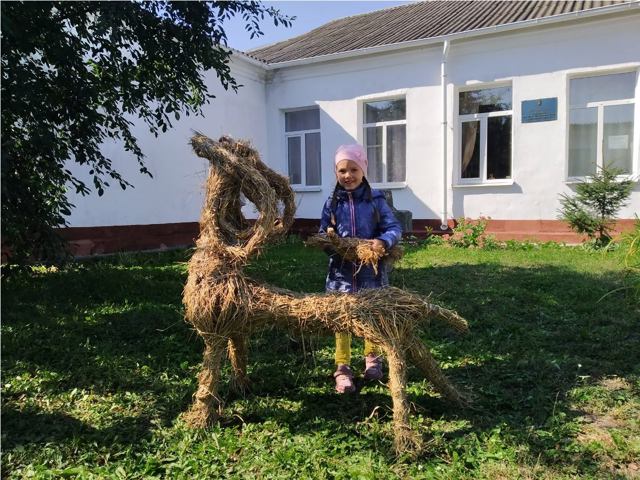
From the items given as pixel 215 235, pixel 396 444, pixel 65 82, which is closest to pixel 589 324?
pixel 396 444

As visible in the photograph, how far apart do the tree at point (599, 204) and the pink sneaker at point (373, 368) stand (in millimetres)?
6975

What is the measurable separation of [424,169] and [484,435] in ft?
28.9

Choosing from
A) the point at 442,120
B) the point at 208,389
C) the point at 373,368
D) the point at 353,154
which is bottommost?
the point at 373,368

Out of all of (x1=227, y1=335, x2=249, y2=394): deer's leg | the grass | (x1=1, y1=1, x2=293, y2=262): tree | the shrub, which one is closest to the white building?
the shrub

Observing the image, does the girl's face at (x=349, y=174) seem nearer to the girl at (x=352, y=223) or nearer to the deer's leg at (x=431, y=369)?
the girl at (x=352, y=223)

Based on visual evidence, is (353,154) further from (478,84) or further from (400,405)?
(478,84)

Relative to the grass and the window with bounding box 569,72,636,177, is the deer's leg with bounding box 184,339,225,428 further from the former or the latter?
the window with bounding box 569,72,636,177

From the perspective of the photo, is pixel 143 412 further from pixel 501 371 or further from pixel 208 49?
pixel 208 49

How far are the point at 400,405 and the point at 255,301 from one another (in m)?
0.90

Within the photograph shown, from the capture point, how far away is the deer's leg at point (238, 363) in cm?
303

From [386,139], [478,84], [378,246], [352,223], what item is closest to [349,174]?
[352,223]

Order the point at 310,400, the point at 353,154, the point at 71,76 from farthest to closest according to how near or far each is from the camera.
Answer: the point at 71,76, the point at 310,400, the point at 353,154

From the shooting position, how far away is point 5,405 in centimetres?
299

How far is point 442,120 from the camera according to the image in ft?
34.0
